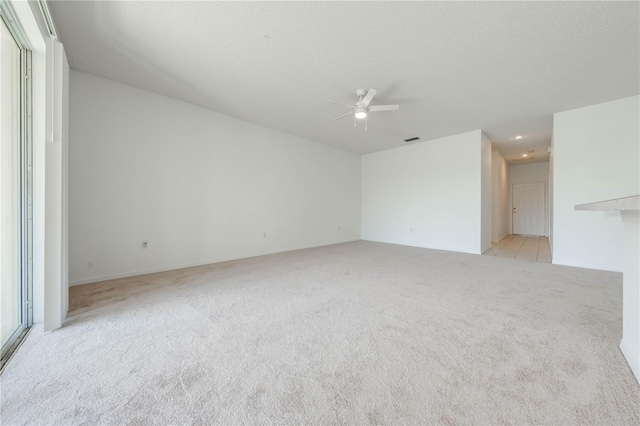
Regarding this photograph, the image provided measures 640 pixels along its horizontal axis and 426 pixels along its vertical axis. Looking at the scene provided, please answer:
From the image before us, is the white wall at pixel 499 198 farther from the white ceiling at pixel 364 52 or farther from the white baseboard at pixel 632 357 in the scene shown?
the white baseboard at pixel 632 357

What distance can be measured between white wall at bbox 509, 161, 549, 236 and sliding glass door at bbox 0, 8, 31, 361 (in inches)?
450

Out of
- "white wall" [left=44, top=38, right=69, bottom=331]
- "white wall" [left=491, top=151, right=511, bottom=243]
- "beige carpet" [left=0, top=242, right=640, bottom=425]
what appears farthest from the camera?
"white wall" [left=491, top=151, right=511, bottom=243]

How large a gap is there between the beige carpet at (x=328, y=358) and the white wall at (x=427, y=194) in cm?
252

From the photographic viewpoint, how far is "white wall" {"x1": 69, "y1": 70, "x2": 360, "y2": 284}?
3.07 meters

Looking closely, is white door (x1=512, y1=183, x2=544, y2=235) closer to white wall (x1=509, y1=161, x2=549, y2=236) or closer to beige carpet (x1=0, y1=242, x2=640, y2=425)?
white wall (x1=509, y1=161, x2=549, y2=236)

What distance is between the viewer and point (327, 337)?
183 centimetres

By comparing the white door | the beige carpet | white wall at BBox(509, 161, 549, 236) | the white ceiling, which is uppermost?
the white ceiling

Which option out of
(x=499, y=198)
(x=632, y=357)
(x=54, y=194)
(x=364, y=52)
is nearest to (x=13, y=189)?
(x=54, y=194)

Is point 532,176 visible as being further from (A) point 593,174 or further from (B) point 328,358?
(B) point 328,358

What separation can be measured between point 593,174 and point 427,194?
8.94 ft

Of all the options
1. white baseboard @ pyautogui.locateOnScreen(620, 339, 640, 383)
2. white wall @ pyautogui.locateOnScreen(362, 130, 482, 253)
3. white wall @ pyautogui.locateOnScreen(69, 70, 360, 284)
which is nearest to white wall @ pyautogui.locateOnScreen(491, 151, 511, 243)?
white wall @ pyautogui.locateOnScreen(362, 130, 482, 253)

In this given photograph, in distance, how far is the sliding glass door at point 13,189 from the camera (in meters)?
1.70

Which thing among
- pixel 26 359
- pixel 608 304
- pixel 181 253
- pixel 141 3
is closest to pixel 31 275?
pixel 26 359

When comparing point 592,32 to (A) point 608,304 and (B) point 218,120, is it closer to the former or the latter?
(A) point 608,304
